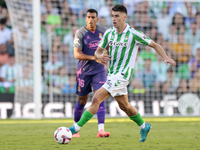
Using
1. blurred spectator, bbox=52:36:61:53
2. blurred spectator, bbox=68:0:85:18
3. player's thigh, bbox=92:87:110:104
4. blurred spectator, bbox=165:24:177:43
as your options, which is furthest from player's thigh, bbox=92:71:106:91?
blurred spectator, bbox=165:24:177:43

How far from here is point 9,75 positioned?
11.1m

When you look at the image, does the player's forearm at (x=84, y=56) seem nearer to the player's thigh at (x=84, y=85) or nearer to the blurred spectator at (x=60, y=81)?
the player's thigh at (x=84, y=85)

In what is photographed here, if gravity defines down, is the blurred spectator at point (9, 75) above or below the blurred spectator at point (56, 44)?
below

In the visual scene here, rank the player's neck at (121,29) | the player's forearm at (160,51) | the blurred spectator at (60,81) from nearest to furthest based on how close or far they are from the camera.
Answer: the player's forearm at (160,51) < the player's neck at (121,29) < the blurred spectator at (60,81)

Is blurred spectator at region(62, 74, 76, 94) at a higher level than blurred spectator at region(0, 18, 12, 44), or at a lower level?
lower

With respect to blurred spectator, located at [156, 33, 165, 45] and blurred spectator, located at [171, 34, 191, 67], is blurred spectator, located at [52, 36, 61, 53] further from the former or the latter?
blurred spectator, located at [171, 34, 191, 67]

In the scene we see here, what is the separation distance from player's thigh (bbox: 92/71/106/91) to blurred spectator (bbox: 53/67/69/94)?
4.86 meters

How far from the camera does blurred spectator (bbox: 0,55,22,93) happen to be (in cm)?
1082

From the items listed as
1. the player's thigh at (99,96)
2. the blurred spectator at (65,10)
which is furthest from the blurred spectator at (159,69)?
the player's thigh at (99,96)

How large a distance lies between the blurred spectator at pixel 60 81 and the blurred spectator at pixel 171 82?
299 cm

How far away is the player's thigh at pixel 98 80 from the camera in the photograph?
5829mm

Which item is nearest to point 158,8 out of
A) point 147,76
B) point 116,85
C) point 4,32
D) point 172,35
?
point 172,35

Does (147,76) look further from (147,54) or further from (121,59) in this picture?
(121,59)

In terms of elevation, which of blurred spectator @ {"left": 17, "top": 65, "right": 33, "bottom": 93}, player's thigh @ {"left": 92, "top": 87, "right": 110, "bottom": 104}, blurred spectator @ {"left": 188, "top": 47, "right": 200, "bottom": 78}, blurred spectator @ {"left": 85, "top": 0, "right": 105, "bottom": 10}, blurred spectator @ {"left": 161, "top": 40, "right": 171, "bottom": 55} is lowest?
blurred spectator @ {"left": 17, "top": 65, "right": 33, "bottom": 93}
